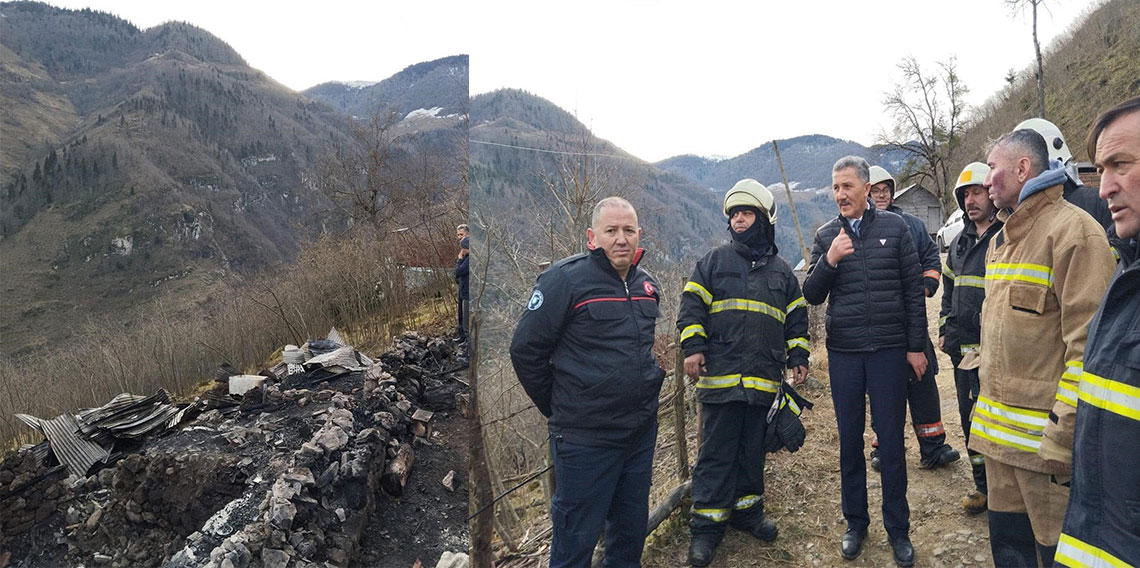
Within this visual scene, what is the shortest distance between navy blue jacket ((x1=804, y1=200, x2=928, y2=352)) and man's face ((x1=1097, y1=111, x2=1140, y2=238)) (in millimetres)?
1523

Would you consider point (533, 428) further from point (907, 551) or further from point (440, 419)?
point (907, 551)

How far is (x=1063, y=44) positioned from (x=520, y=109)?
35798 millimetres

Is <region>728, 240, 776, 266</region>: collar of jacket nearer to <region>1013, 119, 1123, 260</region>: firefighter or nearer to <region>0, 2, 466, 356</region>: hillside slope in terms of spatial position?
<region>1013, 119, 1123, 260</region>: firefighter

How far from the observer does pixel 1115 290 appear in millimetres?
1132

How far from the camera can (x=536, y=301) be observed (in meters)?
2.24

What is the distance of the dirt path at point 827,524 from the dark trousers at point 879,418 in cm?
31

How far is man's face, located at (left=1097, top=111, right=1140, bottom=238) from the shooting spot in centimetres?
116

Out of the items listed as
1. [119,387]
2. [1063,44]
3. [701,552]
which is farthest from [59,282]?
[1063,44]

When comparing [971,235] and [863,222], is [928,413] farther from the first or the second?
[863,222]

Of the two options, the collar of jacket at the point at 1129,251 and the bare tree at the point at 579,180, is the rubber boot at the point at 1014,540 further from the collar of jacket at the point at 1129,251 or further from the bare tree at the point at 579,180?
the bare tree at the point at 579,180

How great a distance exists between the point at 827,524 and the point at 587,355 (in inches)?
80.0

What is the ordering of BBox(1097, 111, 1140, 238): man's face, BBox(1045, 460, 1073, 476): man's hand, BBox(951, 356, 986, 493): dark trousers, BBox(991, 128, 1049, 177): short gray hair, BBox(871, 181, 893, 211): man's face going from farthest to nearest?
BBox(871, 181, 893, 211): man's face < BBox(951, 356, 986, 493): dark trousers < BBox(991, 128, 1049, 177): short gray hair < BBox(1045, 460, 1073, 476): man's hand < BBox(1097, 111, 1140, 238): man's face

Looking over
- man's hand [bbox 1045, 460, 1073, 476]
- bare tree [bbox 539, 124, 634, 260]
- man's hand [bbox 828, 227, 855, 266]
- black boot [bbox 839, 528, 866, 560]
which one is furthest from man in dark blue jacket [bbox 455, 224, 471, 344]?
man's hand [bbox 1045, 460, 1073, 476]

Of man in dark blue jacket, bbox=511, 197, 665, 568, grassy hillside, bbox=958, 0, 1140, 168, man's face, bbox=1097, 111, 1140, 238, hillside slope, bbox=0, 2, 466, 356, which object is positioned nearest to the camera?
man's face, bbox=1097, 111, 1140, 238
